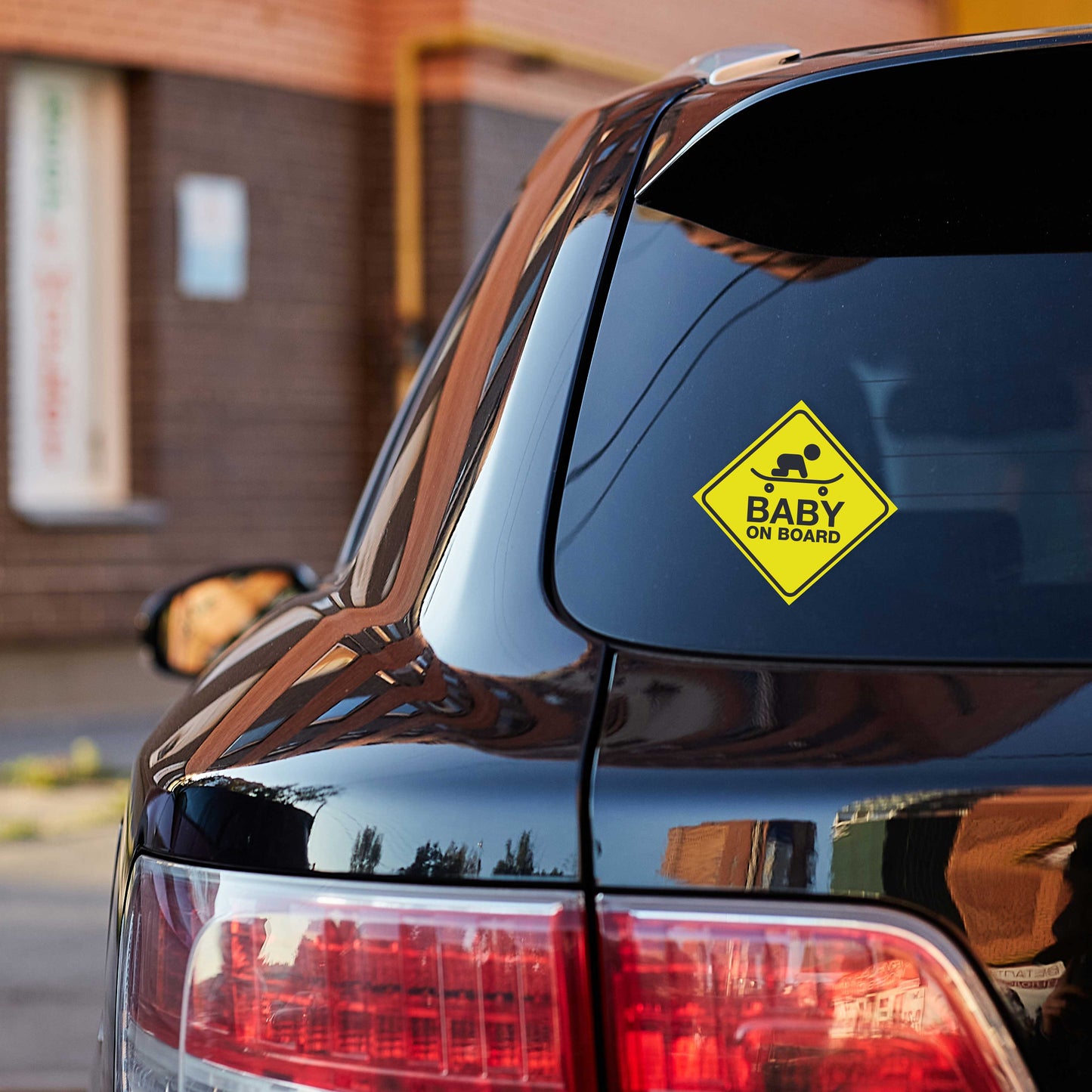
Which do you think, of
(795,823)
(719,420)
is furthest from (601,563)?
(795,823)

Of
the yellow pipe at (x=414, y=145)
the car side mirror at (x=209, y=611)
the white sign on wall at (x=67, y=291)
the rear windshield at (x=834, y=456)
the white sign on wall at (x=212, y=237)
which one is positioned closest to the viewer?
the rear windshield at (x=834, y=456)

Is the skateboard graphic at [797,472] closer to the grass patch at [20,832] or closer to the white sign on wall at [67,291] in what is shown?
the grass patch at [20,832]

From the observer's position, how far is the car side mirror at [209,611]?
2230 mm

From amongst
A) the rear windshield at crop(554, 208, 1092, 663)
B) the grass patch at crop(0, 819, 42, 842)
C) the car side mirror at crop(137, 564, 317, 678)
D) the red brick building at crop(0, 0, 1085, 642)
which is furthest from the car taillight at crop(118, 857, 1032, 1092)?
the red brick building at crop(0, 0, 1085, 642)

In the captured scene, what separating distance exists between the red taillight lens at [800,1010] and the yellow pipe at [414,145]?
8.91m

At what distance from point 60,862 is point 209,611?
144 inches

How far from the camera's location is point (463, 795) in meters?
0.99

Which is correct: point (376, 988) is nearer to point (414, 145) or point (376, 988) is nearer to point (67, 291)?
point (67, 291)

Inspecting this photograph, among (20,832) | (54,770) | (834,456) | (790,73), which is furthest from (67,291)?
(834,456)

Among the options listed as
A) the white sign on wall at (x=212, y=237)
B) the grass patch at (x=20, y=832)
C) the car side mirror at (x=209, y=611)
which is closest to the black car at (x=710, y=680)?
the car side mirror at (x=209, y=611)

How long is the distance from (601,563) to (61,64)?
27.4ft

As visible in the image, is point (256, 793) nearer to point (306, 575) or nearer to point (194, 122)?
point (306, 575)

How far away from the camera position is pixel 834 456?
1.18 metres

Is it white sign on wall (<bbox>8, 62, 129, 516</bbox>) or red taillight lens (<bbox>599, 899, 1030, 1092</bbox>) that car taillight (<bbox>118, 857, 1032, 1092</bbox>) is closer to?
red taillight lens (<bbox>599, 899, 1030, 1092</bbox>)
